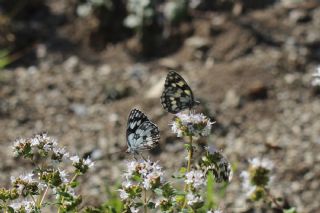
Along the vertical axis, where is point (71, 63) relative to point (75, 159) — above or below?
above

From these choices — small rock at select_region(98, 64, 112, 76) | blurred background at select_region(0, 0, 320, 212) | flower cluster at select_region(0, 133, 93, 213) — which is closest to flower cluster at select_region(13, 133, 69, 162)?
flower cluster at select_region(0, 133, 93, 213)

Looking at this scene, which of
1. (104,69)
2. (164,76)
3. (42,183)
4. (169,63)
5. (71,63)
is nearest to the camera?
(42,183)

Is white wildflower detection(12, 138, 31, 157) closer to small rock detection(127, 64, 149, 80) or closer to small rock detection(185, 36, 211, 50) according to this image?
small rock detection(127, 64, 149, 80)

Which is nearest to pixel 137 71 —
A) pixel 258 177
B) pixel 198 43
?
pixel 198 43

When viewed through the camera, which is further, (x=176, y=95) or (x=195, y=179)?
(x=176, y=95)

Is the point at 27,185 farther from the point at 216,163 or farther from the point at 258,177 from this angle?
the point at 258,177

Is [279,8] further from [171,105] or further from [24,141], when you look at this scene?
[24,141]

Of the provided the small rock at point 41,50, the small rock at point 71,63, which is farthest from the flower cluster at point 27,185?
the small rock at point 41,50
